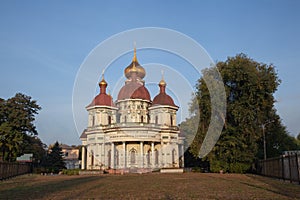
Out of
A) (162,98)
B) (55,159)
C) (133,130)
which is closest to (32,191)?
(133,130)

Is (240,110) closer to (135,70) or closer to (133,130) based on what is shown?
(133,130)

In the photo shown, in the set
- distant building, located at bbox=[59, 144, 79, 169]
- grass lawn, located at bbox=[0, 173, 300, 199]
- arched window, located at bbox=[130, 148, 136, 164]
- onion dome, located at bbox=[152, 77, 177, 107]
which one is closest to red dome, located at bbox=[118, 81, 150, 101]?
onion dome, located at bbox=[152, 77, 177, 107]

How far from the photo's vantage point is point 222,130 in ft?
106

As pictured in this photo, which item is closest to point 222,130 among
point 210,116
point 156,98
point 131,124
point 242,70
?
point 210,116

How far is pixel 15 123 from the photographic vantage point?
43.2 metres

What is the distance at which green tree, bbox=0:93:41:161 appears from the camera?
1652 inches

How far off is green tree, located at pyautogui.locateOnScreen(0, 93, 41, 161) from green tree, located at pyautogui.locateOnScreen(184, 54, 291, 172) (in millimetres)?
24621

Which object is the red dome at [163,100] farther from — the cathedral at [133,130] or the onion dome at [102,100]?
the onion dome at [102,100]

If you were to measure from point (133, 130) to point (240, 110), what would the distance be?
17538mm

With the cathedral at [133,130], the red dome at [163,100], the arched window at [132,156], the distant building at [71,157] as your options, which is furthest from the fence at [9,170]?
the distant building at [71,157]

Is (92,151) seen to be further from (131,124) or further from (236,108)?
(236,108)

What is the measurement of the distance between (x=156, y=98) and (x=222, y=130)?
1997 centimetres

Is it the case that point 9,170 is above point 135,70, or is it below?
below

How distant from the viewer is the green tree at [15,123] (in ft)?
138
